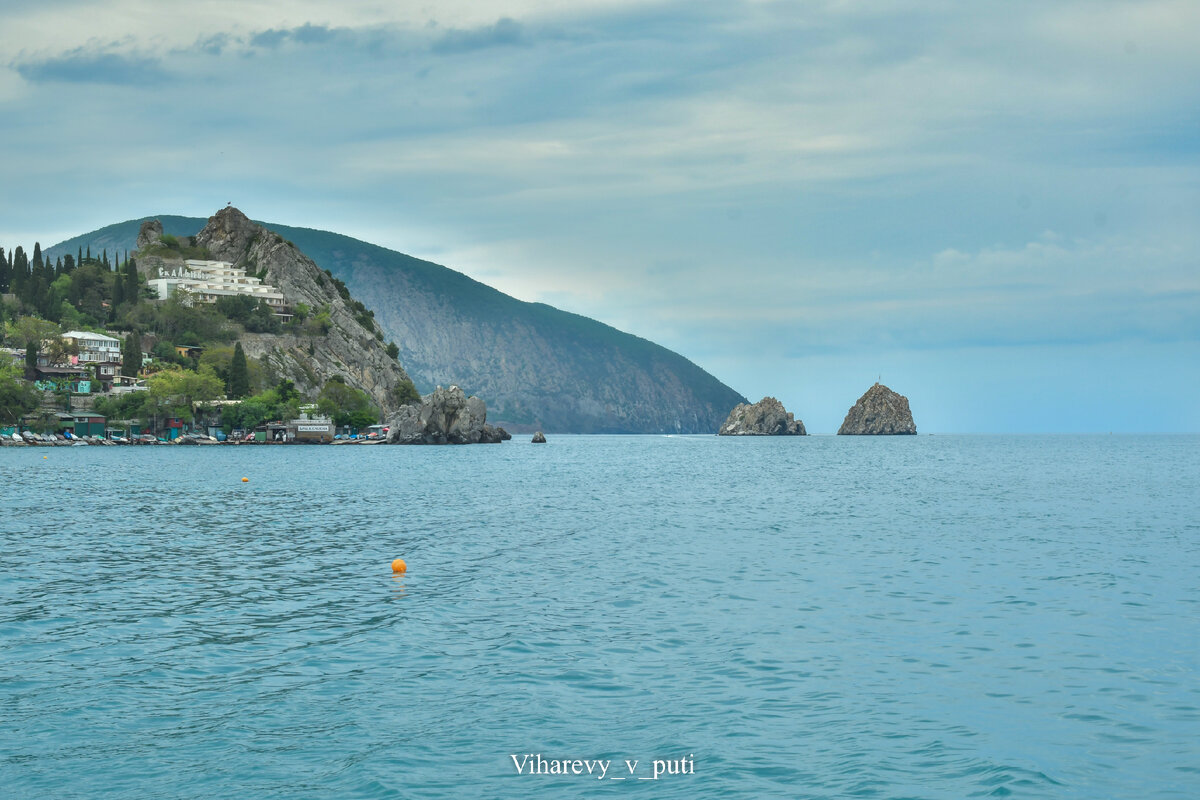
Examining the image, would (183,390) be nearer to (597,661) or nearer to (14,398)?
(14,398)

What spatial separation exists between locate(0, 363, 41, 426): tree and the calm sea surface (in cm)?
14332

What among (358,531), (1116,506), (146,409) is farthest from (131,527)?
(146,409)

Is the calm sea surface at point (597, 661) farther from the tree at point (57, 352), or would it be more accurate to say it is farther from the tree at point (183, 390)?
the tree at point (57, 352)

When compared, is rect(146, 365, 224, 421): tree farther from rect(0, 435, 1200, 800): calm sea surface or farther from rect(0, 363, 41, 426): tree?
rect(0, 435, 1200, 800): calm sea surface

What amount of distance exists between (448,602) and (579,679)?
31.9ft

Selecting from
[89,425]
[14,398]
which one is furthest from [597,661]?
[89,425]

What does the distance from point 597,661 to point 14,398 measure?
185 m

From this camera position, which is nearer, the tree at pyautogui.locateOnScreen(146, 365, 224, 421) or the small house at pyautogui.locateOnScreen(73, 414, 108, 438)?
the small house at pyautogui.locateOnScreen(73, 414, 108, 438)

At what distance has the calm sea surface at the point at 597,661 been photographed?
14695 mm

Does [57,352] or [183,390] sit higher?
[57,352]

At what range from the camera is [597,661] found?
2120 centimetres

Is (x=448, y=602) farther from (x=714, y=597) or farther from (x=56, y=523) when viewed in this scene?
(x=56, y=523)

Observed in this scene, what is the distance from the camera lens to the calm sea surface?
14695 mm

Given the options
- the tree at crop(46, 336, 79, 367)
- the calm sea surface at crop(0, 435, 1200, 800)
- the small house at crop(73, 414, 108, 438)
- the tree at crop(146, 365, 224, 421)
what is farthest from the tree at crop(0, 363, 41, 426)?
the calm sea surface at crop(0, 435, 1200, 800)
